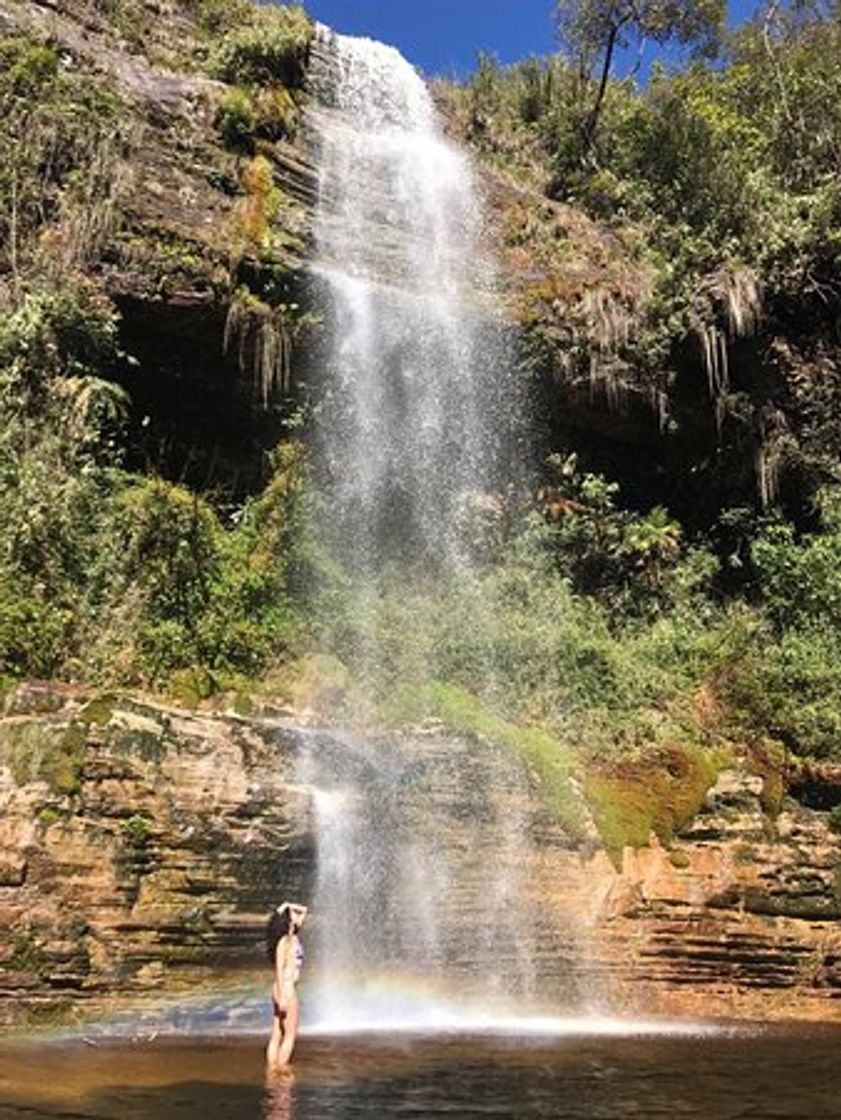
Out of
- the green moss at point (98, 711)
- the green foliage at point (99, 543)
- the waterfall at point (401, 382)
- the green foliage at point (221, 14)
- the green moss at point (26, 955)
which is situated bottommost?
the green moss at point (26, 955)

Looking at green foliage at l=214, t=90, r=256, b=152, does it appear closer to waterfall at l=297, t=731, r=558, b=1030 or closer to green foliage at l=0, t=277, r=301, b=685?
green foliage at l=0, t=277, r=301, b=685

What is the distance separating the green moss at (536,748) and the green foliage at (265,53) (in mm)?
12639

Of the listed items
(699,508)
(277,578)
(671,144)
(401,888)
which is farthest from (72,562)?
(671,144)

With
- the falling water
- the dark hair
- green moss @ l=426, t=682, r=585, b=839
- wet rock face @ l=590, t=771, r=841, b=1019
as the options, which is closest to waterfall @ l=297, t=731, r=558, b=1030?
the falling water

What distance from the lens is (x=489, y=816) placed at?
12.2 m

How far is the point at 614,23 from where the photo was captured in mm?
25984

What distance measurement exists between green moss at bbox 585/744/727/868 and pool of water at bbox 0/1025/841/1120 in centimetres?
299

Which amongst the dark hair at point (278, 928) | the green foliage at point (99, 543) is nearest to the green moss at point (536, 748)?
the green foliage at point (99, 543)

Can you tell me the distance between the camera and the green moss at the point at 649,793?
12.7m

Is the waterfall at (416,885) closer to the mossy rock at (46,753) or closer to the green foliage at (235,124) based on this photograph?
the mossy rock at (46,753)

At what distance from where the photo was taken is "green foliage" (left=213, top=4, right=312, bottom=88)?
2039 centimetres

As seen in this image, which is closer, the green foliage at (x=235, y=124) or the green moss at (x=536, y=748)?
the green moss at (x=536, y=748)

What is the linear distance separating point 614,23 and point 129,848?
74.6ft

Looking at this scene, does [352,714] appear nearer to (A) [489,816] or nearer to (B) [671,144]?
(A) [489,816]
